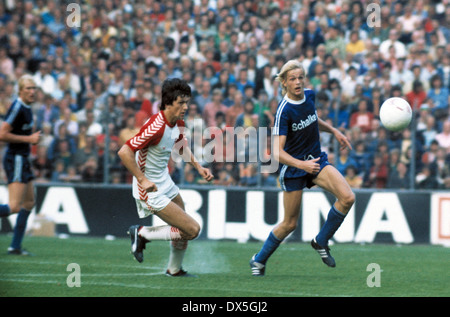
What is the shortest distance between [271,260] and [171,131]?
3.17m

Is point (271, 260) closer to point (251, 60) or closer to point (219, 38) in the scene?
point (251, 60)

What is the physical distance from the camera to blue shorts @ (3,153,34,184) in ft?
33.8

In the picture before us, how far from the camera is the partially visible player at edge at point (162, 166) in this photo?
7.80 m

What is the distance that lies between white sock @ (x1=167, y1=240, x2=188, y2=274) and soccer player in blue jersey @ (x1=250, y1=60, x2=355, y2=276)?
2.74ft

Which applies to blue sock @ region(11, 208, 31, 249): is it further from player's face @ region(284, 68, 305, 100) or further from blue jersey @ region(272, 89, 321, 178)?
player's face @ region(284, 68, 305, 100)

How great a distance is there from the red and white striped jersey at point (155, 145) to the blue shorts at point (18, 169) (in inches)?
110

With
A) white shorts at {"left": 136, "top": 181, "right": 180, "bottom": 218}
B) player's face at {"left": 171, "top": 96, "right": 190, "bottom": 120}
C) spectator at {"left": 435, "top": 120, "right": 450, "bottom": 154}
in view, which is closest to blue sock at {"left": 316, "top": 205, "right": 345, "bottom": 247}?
white shorts at {"left": 136, "top": 181, "right": 180, "bottom": 218}

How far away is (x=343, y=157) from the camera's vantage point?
13070 mm

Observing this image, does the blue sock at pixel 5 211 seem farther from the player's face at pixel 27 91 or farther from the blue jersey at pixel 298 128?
the blue jersey at pixel 298 128

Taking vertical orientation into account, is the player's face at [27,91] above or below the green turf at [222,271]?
above

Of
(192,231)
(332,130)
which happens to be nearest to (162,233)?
(192,231)

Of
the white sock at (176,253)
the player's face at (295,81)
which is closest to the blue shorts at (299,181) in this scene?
the player's face at (295,81)

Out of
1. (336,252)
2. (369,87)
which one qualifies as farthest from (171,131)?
(369,87)

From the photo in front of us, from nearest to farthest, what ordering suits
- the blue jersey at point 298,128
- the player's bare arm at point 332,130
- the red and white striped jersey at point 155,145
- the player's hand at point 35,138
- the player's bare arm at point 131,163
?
the player's bare arm at point 131,163 → the red and white striped jersey at point 155,145 → the blue jersey at point 298,128 → the player's bare arm at point 332,130 → the player's hand at point 35,138
